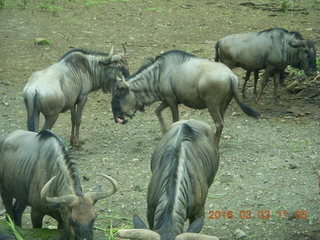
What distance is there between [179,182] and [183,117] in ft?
18.6

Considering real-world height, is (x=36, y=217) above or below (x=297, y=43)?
below

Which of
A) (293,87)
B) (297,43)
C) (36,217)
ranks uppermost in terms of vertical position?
(297,43)

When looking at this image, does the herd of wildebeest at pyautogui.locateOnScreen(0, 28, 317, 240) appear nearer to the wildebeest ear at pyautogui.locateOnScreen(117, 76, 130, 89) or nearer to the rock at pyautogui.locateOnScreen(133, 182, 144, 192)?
the wildebeest ear at pyautogui.locateOnScreen(117, 76, 130, 89)

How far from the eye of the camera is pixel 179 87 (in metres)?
9.54

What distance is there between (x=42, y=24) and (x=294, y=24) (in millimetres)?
7215

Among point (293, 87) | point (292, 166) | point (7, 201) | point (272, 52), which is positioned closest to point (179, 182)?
point (7, 201)

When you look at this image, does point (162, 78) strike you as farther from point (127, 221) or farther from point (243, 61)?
point (127, 221)

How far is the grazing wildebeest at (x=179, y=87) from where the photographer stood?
9227mm

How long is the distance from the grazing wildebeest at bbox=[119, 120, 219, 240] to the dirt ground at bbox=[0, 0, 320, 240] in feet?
3.96

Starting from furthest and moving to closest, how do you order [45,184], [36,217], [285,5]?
[285,5] → [36,217] → [45,184]

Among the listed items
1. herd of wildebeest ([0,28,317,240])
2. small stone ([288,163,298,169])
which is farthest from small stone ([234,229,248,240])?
small stone ([288,163,298,169])

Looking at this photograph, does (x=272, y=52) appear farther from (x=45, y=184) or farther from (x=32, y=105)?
(x=45, y=184)

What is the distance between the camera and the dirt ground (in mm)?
7422

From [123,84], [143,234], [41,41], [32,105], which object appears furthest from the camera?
[41,41]
